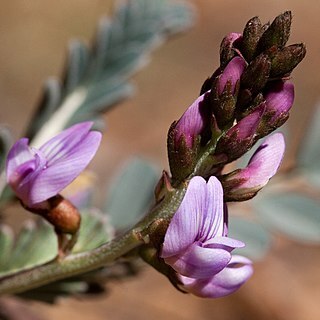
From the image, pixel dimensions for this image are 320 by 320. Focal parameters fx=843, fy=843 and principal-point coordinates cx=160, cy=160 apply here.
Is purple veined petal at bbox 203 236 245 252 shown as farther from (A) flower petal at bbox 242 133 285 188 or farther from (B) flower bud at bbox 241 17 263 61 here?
(B) flower bud at bbox 241 17 263 61

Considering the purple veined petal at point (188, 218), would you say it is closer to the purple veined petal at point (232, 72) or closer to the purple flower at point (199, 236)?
the purple flower at point (199, 236)

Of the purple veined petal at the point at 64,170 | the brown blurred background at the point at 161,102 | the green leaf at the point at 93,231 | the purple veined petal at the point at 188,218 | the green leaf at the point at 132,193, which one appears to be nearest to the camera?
the purple veined petal at the point at 188,218

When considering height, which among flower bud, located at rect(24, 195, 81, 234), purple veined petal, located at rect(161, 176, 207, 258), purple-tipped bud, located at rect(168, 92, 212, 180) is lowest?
flower bud, located at rect(24, 195, 81, 234)

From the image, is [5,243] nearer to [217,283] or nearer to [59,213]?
[59,213]

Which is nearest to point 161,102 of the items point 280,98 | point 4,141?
point 4,141

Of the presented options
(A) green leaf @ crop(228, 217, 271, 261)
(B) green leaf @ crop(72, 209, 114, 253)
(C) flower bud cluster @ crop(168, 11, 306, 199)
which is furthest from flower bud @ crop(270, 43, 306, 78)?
(A) green leaf @ crop(228, 217, 271, 261)

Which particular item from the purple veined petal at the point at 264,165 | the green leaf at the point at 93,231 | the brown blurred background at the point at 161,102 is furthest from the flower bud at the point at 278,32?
the brown blurred background at the point at 161,102
